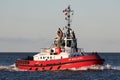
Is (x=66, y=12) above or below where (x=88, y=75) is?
above

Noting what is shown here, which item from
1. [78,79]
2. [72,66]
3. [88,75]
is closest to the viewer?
[78,79]

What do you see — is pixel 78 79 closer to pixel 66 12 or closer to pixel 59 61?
pixel 59 61

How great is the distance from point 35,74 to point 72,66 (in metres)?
6.57

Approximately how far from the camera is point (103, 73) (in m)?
88.6

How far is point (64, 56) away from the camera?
9044 centimetres

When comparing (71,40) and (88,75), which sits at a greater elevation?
(71,40)

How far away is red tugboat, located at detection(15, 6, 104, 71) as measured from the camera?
88.5 m

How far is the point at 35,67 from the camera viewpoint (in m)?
93.1

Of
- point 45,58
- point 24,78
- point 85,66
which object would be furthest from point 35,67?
point 24,78

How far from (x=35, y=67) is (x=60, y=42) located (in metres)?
5.87

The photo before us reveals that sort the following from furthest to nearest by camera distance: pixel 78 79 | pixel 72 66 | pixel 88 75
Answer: pixel 72 66, pixel 88 75, pixel 78 79

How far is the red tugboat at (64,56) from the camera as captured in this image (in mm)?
88500

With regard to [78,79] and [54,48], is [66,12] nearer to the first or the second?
[54,48]

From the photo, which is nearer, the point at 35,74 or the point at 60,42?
the point at 35,74
